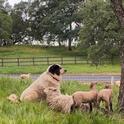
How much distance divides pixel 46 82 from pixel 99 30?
3930 centimetres

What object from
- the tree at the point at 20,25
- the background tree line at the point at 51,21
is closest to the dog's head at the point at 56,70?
the background tree line at the point at 51,21

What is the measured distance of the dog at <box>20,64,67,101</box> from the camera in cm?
1066

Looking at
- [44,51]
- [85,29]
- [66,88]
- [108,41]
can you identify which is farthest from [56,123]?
[44,51]

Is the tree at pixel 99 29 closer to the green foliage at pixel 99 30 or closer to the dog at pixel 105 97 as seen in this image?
the green foliage at pixel 99 30

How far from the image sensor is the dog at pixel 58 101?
32.0 ft

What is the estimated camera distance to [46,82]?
10.7 metres

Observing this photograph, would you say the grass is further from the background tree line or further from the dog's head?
the background tree line

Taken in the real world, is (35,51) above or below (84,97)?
below

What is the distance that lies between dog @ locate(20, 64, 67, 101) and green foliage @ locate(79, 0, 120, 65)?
3177 cm

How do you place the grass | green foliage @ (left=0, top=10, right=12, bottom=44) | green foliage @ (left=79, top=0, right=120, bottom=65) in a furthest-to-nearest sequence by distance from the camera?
green foliage @ (left=0, top=10, right=12, bottom=44) < green foliage @ (left=79, top=0, right=120, bottom=65) < the grass

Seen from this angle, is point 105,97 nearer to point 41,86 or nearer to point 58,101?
point 58,101

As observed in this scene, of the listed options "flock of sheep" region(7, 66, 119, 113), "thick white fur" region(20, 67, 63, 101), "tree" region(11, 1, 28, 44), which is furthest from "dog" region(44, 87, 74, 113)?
"tree" region(11, 1, 28, 44)

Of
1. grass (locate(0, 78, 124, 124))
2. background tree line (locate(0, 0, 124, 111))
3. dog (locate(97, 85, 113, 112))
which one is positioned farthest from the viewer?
background tree line (locate(0, 0, 124, 111))

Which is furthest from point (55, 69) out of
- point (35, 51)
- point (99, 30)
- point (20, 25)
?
point (20, 25)
